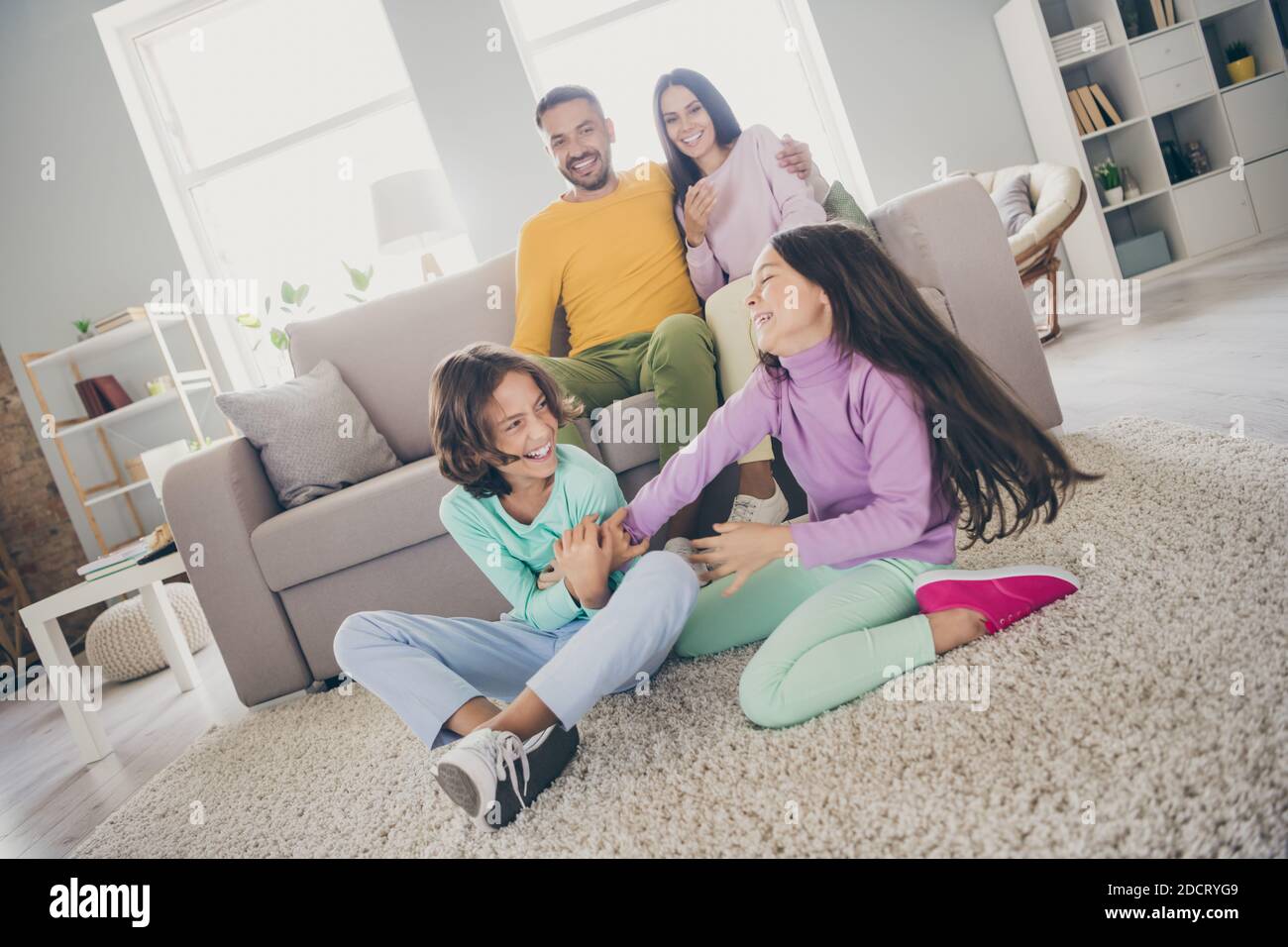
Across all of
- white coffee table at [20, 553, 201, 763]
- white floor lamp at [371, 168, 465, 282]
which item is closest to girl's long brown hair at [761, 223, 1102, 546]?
white coffee table at [20, 553, 201, 763]

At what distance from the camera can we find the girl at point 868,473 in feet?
3.30

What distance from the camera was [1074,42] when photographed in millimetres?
3746

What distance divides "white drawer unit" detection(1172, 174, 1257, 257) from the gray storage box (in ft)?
0.32

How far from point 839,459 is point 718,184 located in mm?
1048

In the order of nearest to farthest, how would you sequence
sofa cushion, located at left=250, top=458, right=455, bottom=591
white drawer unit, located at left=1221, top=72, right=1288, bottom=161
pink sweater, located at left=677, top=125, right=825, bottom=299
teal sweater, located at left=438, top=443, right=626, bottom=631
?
teal sweater, located at left=438, top=443, right=626, bottom=631
sofa cushion, located at left=250, top=458, right=455, bottom=591
pink sweater, located at left=677, top=125, right=825, bottom=299
white drawer unit, located at left=1221, top=72, right=1288, bottom=161

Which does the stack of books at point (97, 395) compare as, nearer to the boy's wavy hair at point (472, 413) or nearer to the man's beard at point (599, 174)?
Answer: the man's beard at point (599, 174)

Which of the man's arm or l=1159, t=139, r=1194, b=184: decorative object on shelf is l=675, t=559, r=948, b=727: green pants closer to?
the man's arm

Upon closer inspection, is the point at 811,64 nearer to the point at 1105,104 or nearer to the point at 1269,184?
the point at 1105,104

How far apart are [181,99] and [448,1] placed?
163 centimetres

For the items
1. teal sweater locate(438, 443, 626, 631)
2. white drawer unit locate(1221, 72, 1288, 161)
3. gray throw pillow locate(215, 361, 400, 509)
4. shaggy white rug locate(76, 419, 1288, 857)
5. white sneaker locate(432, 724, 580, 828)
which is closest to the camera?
shaggy white rug locate(76, 419, 1288, 857)

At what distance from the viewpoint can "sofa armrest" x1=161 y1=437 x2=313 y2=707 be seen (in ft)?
5.94

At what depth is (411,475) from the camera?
1768mm

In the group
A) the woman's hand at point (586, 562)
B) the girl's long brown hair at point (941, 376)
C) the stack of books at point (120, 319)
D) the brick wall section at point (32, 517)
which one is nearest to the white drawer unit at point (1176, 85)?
the girl's long brown hair at point (941, 376)
